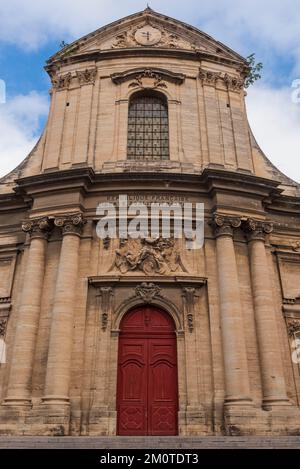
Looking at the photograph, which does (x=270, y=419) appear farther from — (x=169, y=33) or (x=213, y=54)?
(x=169, y=33)

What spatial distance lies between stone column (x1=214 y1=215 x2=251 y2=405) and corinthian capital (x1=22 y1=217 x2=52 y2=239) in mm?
5048

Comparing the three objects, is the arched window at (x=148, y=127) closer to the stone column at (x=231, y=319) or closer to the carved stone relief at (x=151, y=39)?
the carved stone relief at (x=151, y=39)

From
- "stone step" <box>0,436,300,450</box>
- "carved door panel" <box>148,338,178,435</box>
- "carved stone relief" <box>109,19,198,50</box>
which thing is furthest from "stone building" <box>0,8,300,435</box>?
"stone step" <box>0,436,300,450</box>

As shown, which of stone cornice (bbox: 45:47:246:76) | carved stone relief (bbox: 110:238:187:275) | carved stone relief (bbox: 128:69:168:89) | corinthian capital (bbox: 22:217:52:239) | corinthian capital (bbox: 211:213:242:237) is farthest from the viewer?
stone cornice (bbox: 45:47:246:76)

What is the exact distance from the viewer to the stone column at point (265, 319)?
11.4 m

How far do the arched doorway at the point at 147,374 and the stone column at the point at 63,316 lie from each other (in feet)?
4.98

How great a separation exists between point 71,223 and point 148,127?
5247 millimetres

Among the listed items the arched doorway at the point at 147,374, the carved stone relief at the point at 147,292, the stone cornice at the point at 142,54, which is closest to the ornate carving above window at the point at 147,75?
the stone cornice at the point at 142,54

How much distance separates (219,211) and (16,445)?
817 centimetres

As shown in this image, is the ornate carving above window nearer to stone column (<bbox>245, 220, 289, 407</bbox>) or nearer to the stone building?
the stone building

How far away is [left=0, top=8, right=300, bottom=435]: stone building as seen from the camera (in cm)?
1135

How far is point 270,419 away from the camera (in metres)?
10.8

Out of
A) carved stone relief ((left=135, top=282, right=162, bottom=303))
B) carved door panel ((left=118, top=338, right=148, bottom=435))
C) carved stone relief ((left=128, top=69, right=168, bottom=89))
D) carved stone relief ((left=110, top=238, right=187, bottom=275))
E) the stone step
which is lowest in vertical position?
the stone step

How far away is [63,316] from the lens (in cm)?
1177
